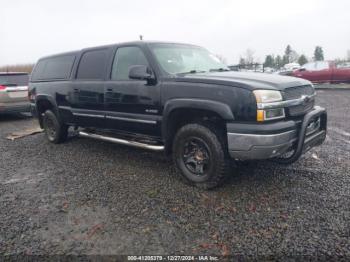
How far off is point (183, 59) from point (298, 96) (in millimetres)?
1716

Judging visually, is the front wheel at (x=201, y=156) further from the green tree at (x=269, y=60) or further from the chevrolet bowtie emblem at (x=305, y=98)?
the green tree at (x=269, y=60)

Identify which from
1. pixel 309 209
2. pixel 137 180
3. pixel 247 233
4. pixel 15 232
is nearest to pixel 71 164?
pixel 137 180

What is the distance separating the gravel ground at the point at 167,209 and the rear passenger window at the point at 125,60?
Result: 1.41 m

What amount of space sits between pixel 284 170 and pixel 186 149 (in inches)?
58.2

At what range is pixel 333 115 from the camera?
27.7 feet

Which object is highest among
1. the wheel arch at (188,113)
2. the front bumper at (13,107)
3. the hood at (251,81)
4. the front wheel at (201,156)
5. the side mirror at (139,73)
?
the side mirror at (139,73)

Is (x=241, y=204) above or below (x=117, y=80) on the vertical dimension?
below

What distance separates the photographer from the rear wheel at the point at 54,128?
243 inches

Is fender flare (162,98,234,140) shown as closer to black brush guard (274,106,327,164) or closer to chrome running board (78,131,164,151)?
chrome running board (78,131,164,151)

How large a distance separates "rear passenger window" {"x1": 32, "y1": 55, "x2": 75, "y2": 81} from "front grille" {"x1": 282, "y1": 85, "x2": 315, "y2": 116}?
3.91 metres

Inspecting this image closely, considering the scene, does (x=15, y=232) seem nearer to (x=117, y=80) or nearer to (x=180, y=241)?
(x=180, y=241)

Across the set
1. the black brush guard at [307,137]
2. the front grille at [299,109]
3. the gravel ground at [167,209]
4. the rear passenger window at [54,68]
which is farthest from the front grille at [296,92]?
the rear passenger window at [54,68]

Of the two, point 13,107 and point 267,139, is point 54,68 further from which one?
point 267,139

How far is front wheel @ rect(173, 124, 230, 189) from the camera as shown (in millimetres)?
3564
